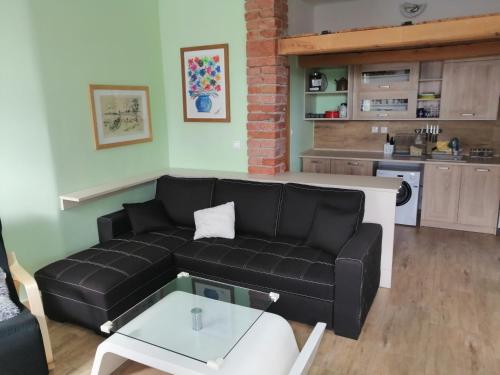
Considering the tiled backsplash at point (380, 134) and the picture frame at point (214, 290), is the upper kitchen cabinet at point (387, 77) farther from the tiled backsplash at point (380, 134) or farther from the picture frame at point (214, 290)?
the picture frame at point (214, 290)

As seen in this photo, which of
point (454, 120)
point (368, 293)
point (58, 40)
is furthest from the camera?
point (454, 120)

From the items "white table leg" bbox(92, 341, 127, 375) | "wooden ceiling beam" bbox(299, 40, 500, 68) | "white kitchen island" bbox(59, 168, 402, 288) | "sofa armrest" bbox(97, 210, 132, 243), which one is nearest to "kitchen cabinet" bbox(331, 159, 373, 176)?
"wooden ceiling beam" bbox(299, 40, 500, 68)

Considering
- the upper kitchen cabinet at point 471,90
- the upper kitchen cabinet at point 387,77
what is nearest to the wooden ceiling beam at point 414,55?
the upper kitchen cabinet at point 471,90

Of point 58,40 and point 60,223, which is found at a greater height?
point 58,40

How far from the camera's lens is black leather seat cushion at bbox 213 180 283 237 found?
339 cm

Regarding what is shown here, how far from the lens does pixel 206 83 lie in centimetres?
408

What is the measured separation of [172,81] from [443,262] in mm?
3401

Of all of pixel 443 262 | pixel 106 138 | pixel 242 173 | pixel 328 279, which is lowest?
pixel 443 262

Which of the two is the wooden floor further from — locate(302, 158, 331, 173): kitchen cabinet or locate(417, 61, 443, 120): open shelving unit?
locate(417, 61, 443, 120): open shelving unit

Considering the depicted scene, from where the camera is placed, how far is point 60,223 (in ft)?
10.7

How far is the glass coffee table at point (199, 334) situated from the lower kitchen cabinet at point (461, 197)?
314 cm

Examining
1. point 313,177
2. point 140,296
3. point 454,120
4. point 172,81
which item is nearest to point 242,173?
point 313,177

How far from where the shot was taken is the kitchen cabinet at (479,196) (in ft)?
14.4

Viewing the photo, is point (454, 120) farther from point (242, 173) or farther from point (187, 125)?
point (187, 125)
